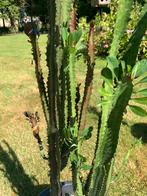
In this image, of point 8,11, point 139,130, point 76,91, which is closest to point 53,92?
point 76,91

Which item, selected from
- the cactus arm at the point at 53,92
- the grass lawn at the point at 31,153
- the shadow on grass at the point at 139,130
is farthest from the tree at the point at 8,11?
the cactus arm at the point at 53,92

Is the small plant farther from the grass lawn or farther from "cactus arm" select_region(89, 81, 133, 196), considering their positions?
the grass lawn

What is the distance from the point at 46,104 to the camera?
255 cm

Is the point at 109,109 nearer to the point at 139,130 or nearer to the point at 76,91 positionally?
the point at 76,91

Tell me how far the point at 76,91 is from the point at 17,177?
6.25ft

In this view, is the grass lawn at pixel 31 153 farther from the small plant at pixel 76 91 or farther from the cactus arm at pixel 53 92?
the cactus arm at pixel 53 92

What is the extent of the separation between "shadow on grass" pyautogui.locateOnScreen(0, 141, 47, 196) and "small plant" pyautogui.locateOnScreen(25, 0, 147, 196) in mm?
1303

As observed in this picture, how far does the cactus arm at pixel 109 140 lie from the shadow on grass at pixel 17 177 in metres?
1.60

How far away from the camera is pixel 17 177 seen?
163 inches

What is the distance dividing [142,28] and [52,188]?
4.14 feet

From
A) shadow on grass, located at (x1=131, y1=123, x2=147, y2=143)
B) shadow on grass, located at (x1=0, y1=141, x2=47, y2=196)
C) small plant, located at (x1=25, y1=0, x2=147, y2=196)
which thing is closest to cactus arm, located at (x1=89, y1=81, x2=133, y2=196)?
small plant, located at (x1=25, y1=0, x2=147, y2=196)

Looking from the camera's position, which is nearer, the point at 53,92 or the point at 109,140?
the point at 109,140

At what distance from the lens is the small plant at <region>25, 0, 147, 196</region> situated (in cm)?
194

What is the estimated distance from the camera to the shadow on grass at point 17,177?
153 inches
